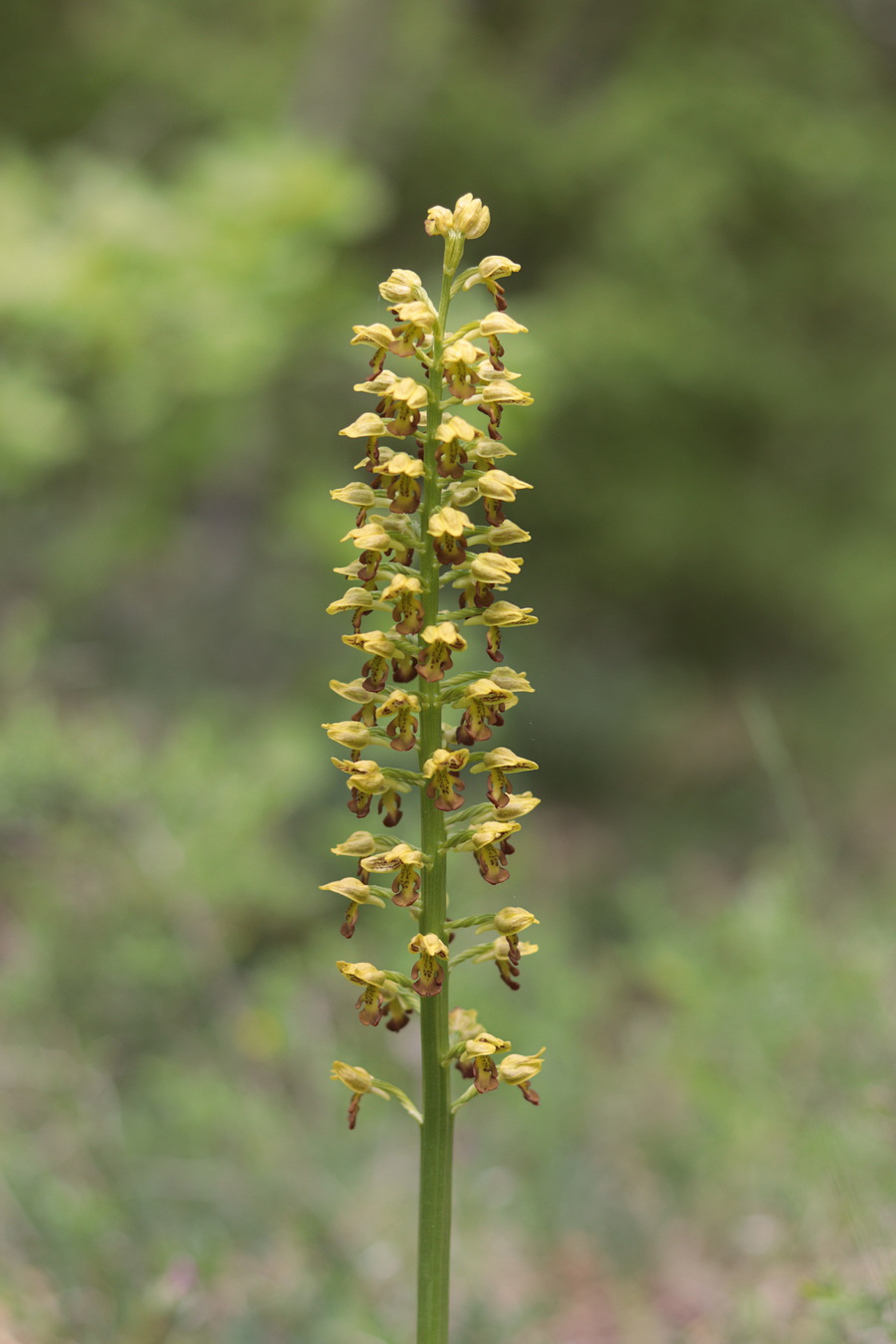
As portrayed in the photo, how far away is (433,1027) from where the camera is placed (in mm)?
1906

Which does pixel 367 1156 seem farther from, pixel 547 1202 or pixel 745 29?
pixel 745 29

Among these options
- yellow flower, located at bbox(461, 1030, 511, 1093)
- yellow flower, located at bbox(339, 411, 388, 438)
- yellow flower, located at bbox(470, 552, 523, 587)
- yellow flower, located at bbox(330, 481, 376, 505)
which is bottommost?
yellow flower, located at bbox(461, 1030, 511, 1093)

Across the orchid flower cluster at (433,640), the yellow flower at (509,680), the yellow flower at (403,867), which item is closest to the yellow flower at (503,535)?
the orchid flower cluster at (433,640)

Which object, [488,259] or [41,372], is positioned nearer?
[488,259]

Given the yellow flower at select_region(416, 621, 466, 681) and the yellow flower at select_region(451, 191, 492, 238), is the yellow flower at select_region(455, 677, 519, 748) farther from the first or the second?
the yellow flower at select_region(451, 191, 492, 238)

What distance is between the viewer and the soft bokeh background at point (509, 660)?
12.3 feet

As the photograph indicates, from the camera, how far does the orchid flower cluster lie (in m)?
1.85

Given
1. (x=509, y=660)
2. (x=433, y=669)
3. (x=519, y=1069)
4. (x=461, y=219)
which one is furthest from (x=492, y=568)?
(x=509, y=660)

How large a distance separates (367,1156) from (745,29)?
37.3 feet

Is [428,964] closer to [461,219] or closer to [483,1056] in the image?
[483,1056]

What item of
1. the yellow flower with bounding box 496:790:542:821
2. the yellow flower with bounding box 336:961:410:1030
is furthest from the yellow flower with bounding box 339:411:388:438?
the yellow flower with bounding box 336:961:410:1030

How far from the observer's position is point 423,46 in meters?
11.0

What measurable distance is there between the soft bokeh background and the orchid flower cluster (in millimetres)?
1041

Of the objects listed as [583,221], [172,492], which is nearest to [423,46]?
[583,221]
